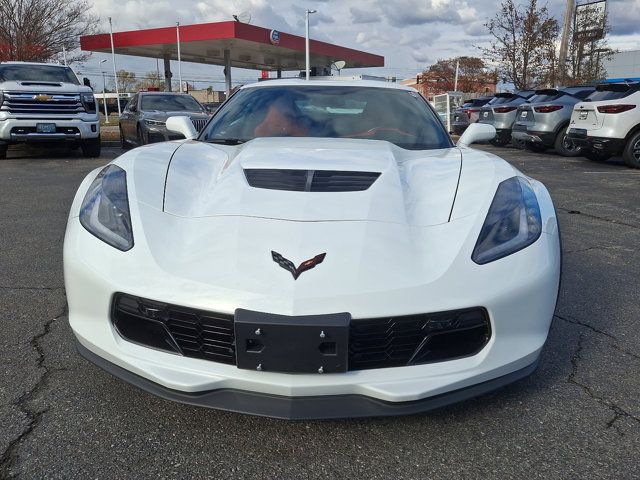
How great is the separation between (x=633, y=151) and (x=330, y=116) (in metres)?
9.24

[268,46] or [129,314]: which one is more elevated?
[268,46]

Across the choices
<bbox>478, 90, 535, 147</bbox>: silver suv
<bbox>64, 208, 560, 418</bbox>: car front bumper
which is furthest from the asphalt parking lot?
<bbox>478, 90, 535, 147</bbox>: silver suv

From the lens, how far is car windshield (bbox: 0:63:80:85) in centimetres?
1130

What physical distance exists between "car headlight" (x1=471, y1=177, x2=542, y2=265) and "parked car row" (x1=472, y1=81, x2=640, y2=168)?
30.3ft

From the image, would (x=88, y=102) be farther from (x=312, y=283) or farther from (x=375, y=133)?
(x=312, y=283)

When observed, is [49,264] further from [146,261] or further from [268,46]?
[268,46]

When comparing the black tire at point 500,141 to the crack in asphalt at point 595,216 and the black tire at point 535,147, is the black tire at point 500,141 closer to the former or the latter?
the black tire at point 535,147

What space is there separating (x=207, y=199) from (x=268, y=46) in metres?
31.7

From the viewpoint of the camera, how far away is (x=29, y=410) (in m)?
2.14

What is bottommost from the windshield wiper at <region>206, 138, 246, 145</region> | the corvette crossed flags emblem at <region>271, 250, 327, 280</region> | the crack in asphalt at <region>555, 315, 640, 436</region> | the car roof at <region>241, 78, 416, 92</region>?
the crack in asphalt at <region>555, 315, 640, 436</region>

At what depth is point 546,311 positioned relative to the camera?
2.05 m

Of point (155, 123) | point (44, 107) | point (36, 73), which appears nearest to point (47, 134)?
point (44, 107)

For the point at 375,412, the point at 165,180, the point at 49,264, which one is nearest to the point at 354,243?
the point at 375,412

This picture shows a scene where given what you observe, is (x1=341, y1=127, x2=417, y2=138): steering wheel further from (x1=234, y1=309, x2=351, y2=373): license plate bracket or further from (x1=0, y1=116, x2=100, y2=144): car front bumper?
(x1=0, y1=116, x2=100, y2=144): car front bumper
